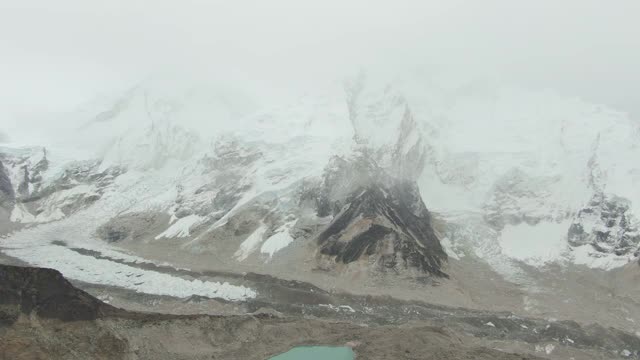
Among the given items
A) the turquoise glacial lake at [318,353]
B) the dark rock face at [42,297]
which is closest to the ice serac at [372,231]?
the turquoise glacial lake at [318,353]

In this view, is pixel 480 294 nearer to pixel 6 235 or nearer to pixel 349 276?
pixel 349 276

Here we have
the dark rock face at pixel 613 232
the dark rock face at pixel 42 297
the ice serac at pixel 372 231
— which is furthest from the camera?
the dark rock face at pixel 613 232

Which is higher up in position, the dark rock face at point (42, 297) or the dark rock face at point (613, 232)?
the dark rock face at point (42, 297)

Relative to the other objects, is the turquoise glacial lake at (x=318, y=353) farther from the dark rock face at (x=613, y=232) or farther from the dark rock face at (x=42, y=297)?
the dark rock face at (x=613, y=232)

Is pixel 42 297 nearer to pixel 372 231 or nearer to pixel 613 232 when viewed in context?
pixel 372 231

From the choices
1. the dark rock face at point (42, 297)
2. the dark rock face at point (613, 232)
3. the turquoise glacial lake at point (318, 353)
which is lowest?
the turquoise glacial lake at point (318, 353)

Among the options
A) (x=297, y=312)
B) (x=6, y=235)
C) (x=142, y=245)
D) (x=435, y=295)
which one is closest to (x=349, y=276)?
(x=435, y=295)
